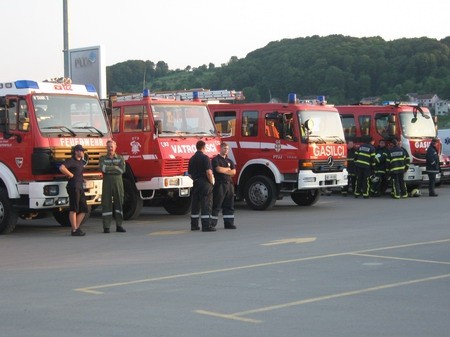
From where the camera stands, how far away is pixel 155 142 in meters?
16.2

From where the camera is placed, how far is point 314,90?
57719 mm

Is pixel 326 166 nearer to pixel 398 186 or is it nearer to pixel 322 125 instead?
pixel 322 125

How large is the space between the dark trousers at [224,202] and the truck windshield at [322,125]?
410cm

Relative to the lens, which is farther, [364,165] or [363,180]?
[363,180]

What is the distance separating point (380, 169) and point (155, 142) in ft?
27.6

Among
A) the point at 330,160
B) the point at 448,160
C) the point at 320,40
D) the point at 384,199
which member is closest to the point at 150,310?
the point at 330,160

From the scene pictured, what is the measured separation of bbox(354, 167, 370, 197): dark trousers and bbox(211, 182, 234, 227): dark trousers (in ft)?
26.6

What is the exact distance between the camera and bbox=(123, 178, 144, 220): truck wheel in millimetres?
16547

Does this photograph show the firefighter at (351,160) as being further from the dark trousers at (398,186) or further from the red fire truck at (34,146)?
the red fire truck at (34,146)

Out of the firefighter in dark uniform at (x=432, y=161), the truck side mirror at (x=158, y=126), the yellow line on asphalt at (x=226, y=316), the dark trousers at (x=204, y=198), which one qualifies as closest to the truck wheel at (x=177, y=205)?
the truck side mirror at (x=158, y=126)

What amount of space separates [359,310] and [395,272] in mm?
2295

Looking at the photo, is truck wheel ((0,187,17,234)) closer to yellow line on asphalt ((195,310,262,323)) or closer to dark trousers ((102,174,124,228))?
dark trousers ((102,174,124,228))

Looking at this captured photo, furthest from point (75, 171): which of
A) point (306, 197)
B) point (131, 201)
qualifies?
point (306, 197)

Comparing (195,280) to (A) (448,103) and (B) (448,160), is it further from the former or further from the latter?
(A) (448,103)
